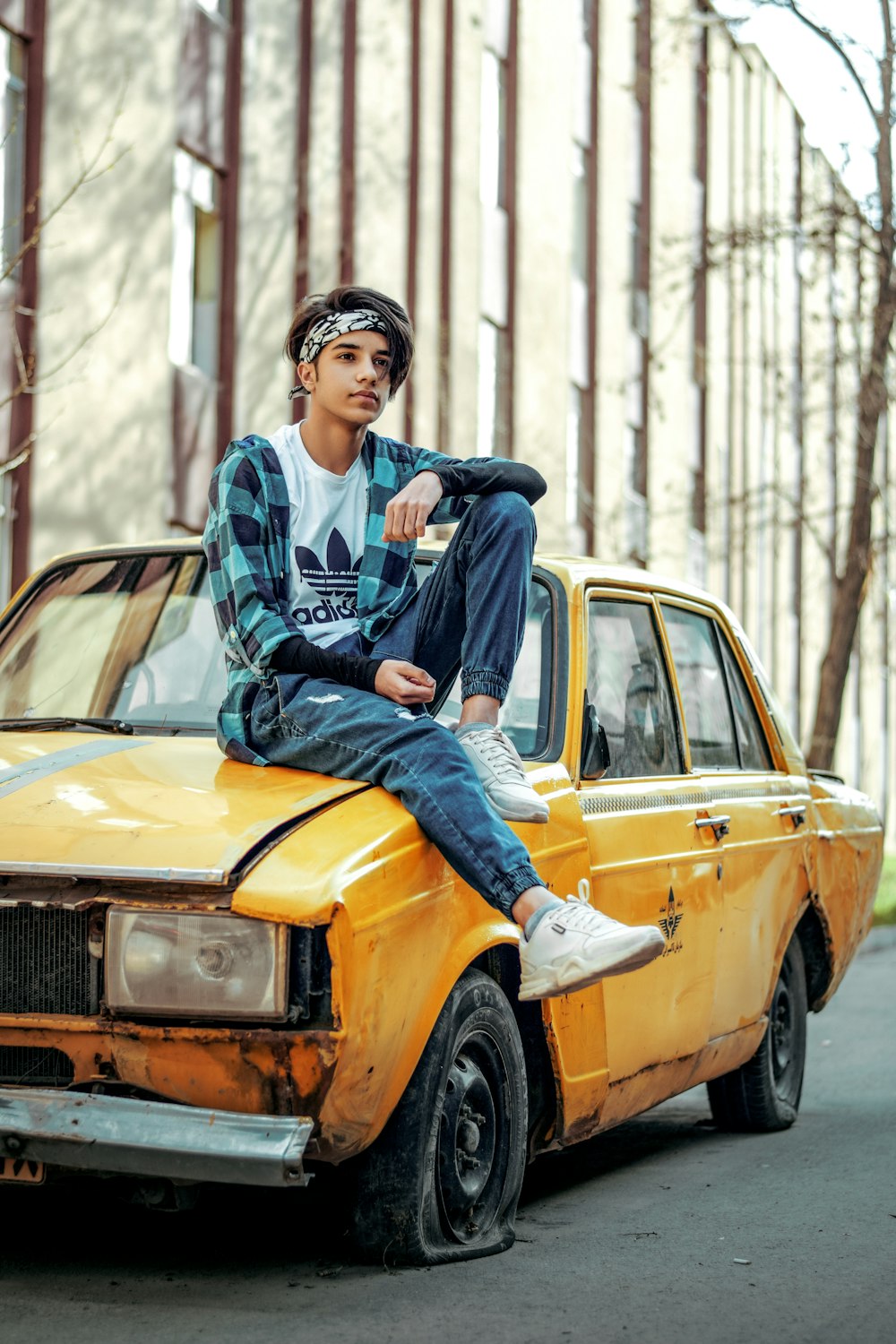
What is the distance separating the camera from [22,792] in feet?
13.7

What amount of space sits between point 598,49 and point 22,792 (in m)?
25.9

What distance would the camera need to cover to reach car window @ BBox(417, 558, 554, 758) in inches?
203

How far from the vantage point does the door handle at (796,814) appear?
678 centimetres

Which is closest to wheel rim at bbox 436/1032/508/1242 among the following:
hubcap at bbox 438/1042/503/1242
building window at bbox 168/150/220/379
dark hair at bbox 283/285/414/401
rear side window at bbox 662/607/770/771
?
hubcap at bbox 438/1042/503/1242

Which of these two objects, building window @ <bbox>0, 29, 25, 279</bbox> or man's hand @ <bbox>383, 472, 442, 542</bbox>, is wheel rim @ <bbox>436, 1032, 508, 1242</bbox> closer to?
man's hand @ <bbox>383, 472, 442, 542</bbox>

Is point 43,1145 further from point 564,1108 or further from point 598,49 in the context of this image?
point 598,49

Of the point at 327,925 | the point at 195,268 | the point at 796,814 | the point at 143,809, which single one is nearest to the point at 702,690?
the point at 796,814

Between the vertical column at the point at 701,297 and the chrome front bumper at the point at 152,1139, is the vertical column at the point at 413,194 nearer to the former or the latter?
the vertical column at the point at 701,297

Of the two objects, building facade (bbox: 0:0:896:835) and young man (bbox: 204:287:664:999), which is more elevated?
building facade (bbox: 0:0:896:835)

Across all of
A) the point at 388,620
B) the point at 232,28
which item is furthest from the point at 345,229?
the point at 388,620

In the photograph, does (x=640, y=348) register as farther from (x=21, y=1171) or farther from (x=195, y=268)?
(x=21, y=1171)

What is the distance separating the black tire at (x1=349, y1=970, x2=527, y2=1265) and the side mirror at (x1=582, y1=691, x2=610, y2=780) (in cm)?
85

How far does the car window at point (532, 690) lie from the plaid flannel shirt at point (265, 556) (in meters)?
0.41

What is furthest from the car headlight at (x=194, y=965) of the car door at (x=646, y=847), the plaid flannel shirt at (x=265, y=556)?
the car door at (x=646, y=847)
